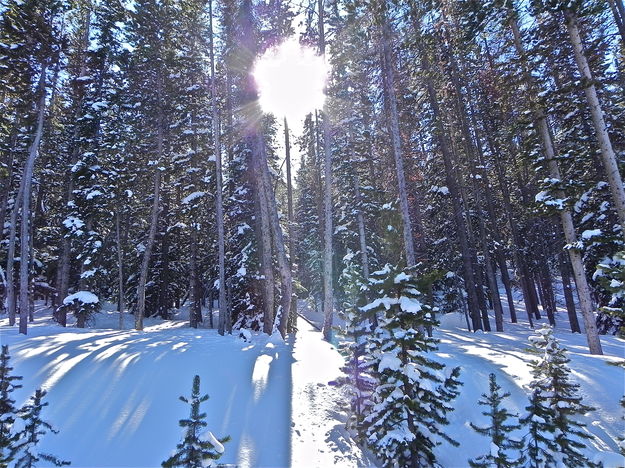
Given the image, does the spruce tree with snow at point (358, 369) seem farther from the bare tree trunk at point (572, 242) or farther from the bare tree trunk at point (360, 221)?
the bare tree trunk at point (360, 221)

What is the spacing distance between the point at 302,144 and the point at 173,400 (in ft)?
62.0

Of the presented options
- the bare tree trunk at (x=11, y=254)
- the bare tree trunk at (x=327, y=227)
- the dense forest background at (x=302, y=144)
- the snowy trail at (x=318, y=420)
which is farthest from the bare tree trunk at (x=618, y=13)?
the bare tree trunk at (x=11, y=254)

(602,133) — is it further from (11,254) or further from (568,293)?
(11,254)

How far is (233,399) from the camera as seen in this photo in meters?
7.98

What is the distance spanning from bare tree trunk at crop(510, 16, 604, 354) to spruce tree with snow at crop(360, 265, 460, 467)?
27.8ft

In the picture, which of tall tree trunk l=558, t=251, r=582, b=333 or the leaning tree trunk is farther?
tall tree trunk l=558, t=251, r=582, b=333

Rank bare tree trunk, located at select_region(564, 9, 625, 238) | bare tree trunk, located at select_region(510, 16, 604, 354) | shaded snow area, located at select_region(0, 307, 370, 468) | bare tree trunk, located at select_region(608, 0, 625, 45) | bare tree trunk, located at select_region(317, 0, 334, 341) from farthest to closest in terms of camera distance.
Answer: bare tree trunk, located at select_region(317, 0, 334, 341) < bare tree trunk, located at select_region(608, 0, 625, 45) < bare tree trunk, located at select_region(510, 16, 604, 354) < bare tree trunk, located at select_region(564, 9, 625, 238) < shaded snow area, located at select_region(0, 307, 370, 468)

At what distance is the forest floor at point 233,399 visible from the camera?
20.8 ft

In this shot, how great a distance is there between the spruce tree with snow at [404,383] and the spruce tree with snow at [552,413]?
4.02 feet

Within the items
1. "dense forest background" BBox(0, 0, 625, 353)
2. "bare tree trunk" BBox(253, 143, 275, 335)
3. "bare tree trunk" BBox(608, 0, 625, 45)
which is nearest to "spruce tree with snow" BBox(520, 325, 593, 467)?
"dense forest background" BBox(0, 0, 625, 353)

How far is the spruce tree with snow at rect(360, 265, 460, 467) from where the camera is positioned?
5.57 meters

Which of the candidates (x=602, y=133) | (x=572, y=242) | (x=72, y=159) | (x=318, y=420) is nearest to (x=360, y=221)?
(x=572, y=242)

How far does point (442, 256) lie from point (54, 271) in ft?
99.5

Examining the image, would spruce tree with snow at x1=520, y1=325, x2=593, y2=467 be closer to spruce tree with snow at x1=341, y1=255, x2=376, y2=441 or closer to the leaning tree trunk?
spruce tree with snow at x1=341, y1=255, x2=376, y2=441
